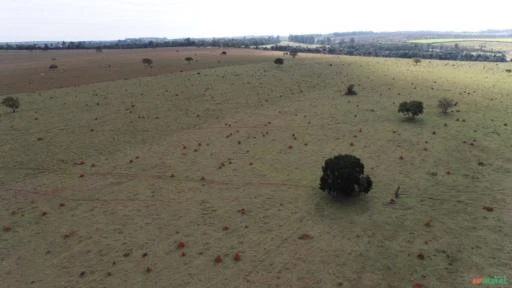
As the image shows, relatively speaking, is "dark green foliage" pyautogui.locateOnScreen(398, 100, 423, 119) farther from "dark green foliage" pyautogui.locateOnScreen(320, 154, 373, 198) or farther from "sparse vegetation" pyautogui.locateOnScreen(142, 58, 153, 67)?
"sparse vegetation" pyautogui.locateOnScreen(142, 58, 153, 67)

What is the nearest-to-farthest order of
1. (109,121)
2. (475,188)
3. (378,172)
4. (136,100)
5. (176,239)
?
(176,239), (475,188), (378,172), (109,121), (136,100)

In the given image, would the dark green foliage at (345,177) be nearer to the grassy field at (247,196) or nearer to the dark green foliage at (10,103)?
the grassy field at (247,196)

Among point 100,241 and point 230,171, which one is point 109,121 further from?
point 100,241

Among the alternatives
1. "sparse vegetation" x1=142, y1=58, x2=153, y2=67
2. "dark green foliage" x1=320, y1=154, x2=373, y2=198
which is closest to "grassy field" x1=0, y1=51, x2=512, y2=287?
"dark green foliage" x1=320, y1=154, x2=373, y2=198

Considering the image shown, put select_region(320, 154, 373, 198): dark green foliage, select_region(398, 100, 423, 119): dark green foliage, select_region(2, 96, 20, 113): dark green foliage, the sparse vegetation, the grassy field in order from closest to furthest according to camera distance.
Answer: the grassy field → select_region(320, 154, 373, 198): dark green foliage → select_region(398, 100, 423, 119): dark green foliage → select_region(2, 96, 20, 113): dark green foliage → the sparse vegetation

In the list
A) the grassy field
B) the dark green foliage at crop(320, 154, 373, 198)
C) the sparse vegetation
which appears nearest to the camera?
the grassy field

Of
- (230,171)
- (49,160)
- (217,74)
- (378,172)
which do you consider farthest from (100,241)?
(217,74)

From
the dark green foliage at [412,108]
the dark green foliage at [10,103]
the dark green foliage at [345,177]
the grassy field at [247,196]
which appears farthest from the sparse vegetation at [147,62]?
the dark green foliage at [345,177]
